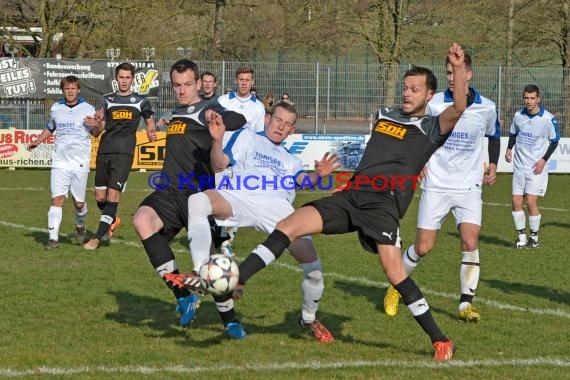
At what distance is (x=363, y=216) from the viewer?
6.66 meters

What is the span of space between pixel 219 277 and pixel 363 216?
1.16m

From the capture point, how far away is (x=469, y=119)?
8594 millimetres

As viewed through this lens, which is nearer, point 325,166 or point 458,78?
point 458,78

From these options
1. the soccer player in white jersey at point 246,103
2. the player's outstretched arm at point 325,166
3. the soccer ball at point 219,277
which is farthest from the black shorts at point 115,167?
the soccer ball at point 219,277

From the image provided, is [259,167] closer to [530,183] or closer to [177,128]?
[177,128]

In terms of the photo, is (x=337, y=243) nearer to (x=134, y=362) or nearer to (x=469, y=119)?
(x=469, y=119)

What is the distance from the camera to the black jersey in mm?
7691

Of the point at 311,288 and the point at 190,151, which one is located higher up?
the point at 190,151

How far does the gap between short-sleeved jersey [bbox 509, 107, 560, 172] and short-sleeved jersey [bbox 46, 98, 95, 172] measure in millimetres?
6184

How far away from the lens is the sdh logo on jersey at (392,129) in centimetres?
687

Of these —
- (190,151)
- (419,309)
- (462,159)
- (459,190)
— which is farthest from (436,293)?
(190,151)

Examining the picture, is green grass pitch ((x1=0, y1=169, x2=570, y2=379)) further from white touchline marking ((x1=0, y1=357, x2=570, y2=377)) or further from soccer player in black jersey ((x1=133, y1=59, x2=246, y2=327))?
soccer player in black jersey ((x1=133, y1=59, x2=246, y2=327))

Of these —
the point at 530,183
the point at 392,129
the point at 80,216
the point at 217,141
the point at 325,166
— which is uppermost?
the point at 392,129

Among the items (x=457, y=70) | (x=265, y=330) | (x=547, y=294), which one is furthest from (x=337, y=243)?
(x=457, y=70)
